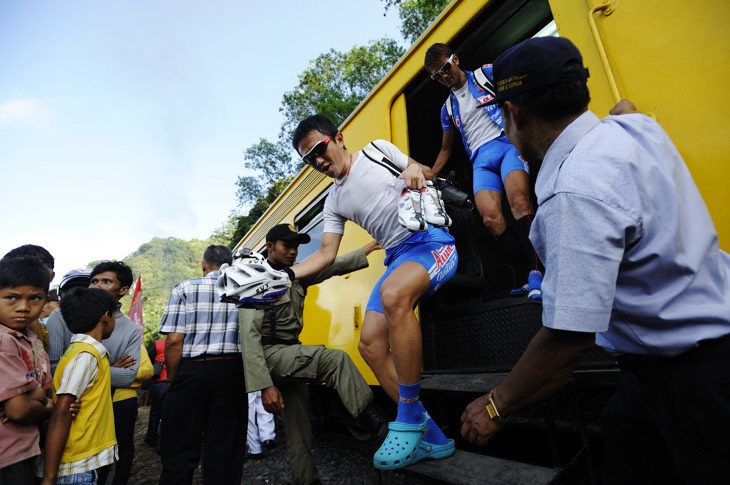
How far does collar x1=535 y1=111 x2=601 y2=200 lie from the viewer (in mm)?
944

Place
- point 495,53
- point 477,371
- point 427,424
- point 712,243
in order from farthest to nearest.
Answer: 1. point 495,53
2. point 477,371
3. point 427,424
4. point 712,243

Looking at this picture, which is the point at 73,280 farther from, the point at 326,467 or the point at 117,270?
the point at 326,467

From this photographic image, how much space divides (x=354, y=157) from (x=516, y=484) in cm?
177

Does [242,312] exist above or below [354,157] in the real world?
below

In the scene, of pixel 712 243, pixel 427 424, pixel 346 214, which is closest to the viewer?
pixel 712 243

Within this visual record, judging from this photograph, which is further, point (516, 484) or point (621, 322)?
point (516, 484)

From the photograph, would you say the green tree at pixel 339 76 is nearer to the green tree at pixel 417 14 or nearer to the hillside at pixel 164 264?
the green tree at pixel 417 14

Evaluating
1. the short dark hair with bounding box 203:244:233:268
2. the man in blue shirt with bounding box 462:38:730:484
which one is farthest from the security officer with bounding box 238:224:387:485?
the man in blue shirt with bounding box 462:38:730:484

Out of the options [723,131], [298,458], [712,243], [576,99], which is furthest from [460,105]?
[298,458]

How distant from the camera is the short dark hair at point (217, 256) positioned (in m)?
3.16

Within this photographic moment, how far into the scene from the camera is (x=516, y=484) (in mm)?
1289

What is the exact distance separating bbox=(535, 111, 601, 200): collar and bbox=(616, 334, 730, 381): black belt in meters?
0.45

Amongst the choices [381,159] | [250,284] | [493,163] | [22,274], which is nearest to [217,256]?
[22,274]

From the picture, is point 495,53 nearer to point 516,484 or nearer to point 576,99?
A: point 576,99
